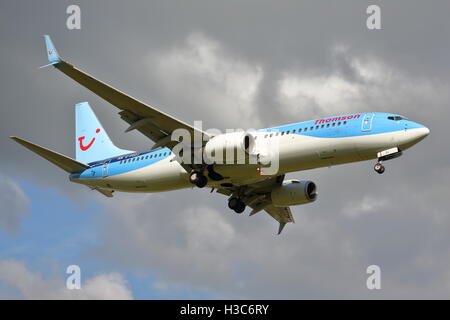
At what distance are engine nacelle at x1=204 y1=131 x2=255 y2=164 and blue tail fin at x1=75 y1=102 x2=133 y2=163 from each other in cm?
1080

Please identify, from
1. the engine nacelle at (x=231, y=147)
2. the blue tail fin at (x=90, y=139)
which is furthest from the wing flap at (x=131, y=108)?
the blue tail fin at (x=90, y=139)

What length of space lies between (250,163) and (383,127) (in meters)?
8.30

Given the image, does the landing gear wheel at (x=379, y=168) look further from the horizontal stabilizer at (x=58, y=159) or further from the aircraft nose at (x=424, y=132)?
the horizontal stabilizer at (x=58, y=159)

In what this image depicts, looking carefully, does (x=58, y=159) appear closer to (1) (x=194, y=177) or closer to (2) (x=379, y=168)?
(1) (x=194, y=177)

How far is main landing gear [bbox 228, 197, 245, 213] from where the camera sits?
188 ft

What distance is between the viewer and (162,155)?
5381cm

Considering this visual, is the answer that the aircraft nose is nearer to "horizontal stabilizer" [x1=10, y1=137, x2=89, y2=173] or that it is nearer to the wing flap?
the wing flap

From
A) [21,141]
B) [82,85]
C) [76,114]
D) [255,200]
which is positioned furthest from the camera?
[76,114]

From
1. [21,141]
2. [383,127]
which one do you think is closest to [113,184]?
[21,141]

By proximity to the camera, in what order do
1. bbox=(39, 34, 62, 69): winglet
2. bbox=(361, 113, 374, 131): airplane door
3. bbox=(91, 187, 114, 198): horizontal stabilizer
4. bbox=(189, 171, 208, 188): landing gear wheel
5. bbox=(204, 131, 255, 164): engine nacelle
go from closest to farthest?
bbox=(39, 34, 62, 69): winglet < bbox=(361, 113, 374, 131): airplane door < bbox=(204, 131, 255, 164): engine nacelle < bbox=(189, 171, 208, 188): landing gear wheel < bbox=(91, 187, 114, 198): horizontal stabilizer

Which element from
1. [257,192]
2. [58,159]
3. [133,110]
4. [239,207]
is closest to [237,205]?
[239,207]

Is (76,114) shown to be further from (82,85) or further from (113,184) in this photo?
(82,85)

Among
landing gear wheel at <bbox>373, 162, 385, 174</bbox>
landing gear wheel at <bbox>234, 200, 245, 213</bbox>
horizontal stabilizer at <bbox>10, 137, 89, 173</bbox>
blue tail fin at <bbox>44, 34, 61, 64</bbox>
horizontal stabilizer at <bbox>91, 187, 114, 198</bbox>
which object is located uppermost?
blue tail fin at <bbox>44, 34, 61, 64</bbox>

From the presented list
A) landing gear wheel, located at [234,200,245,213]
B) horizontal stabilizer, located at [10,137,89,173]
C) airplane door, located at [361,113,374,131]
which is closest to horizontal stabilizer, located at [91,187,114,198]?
horizontal stabilizer, located at [10,137,89,173]
